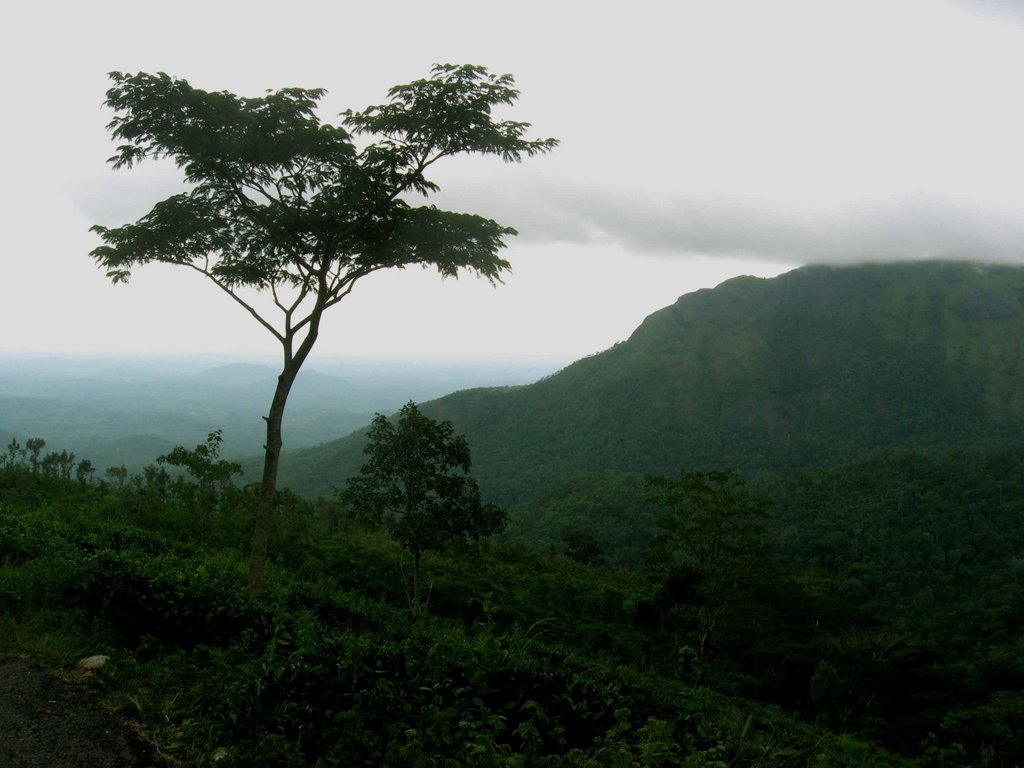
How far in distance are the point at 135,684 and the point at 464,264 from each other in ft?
20.3

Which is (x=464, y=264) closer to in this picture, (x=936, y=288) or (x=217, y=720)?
(x=217, y=720)

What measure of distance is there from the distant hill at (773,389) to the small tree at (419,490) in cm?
6709

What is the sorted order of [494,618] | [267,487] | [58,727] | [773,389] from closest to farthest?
[58,727] → [267,487] → [494,618] → [773,389]

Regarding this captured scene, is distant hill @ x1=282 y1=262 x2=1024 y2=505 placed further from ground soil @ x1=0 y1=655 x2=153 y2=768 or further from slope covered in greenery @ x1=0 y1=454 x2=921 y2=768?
ground soil @ x1=0 y1=655 x2=153 y2=768

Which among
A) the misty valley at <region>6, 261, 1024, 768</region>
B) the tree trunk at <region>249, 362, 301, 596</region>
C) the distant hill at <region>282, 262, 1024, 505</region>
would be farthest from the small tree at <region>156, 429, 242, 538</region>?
the distant hill at <region>282, 262, 1024, 505</region>

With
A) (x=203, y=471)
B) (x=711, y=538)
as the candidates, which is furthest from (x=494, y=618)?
(x=203, y=471)

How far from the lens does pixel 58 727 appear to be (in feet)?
13.8

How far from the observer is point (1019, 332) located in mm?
145000

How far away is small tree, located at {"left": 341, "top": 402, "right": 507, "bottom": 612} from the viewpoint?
39.4 ft

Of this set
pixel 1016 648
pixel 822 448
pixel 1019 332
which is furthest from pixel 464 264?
pixel 1019 332

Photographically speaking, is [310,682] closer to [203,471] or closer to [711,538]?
[711,538]

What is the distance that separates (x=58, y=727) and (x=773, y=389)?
468 ft

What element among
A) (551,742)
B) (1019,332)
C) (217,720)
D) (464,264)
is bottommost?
(551,742)

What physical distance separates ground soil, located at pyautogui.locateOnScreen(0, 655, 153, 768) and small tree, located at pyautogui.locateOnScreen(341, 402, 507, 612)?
722 cm
